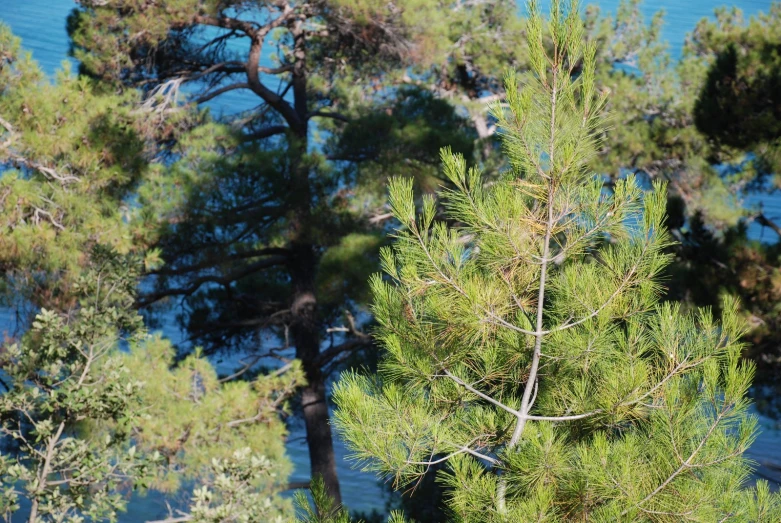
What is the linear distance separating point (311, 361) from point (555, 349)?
4.98 m

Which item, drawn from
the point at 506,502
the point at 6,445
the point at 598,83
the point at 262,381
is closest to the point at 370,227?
the point at 262,381

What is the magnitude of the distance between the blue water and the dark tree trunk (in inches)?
12.2

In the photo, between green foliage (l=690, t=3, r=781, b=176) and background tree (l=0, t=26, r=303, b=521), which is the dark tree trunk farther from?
green foliage (l=690, t=3, r=781, b=176)

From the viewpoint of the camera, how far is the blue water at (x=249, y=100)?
1105 cm

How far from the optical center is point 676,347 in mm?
2777

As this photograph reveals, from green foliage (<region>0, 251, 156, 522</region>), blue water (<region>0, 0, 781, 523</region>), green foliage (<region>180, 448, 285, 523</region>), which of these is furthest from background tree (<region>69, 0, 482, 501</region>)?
green foliage (<region>180, 448, 285, 523</region>)

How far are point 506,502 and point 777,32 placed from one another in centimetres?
431

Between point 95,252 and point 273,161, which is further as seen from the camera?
point 273,161

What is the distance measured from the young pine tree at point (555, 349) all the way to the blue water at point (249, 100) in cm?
30

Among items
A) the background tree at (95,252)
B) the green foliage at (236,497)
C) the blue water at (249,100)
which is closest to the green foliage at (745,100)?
the blue water at (249,100)

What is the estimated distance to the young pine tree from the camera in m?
2.59

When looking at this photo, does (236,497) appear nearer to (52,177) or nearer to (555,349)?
(555,349)

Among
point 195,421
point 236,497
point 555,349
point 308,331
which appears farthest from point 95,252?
point 308,331

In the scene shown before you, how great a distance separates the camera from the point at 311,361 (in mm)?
7660
